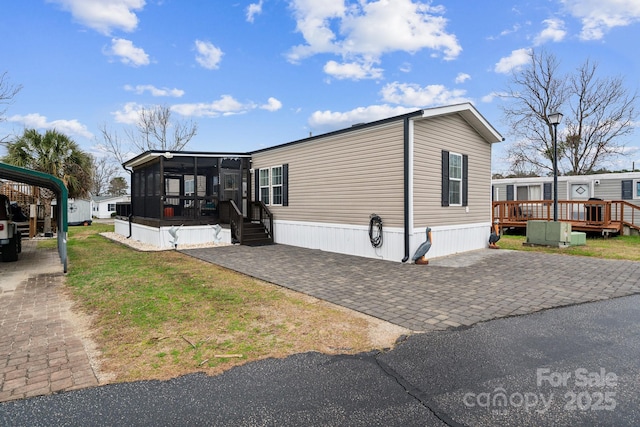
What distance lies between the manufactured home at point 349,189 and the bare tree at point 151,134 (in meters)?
15.2

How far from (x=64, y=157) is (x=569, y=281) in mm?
20711

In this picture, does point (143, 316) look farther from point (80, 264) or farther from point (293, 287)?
point (80, 264)

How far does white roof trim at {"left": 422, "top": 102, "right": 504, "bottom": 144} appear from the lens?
8.32m

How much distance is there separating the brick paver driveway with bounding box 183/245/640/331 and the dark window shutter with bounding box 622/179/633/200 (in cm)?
1000

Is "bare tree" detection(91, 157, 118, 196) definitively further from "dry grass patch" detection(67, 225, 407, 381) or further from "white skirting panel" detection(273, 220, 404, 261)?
"dry grass patch" detection(67, 225, 407, 381)

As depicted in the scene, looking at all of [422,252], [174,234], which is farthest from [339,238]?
[174,234]

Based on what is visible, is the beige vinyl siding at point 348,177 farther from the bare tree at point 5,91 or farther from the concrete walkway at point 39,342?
the bare tree at point 5,91

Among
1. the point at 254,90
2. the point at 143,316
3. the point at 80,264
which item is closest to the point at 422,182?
the point at 143,316

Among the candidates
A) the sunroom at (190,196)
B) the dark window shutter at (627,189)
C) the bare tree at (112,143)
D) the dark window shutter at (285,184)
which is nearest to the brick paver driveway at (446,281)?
the sunroom at (190,196)

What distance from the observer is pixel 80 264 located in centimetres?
827

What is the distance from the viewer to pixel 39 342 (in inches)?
141

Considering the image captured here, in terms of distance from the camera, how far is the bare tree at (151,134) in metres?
27.1

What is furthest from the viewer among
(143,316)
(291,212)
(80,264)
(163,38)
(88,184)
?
(88,184)

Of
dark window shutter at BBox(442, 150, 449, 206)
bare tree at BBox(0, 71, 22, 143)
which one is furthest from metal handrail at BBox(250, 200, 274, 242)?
bare tree at BBox(0, 71, 22, 143)
